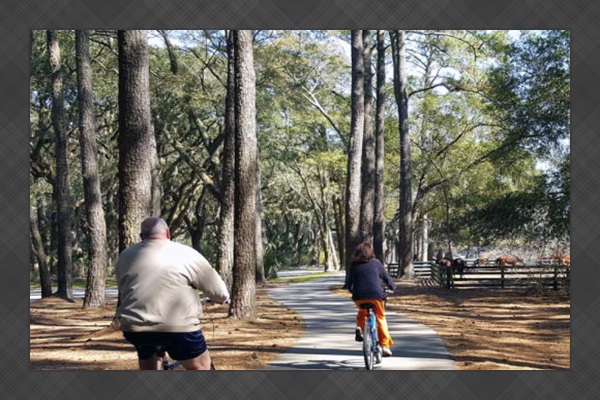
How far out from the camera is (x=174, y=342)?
21.9ft


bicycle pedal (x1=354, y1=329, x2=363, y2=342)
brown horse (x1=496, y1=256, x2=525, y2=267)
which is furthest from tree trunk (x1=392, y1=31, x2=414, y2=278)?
bicycle pedal (x1=354, y1=329, x2=363, y2=342)

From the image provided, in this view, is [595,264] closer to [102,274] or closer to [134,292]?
[134,292]

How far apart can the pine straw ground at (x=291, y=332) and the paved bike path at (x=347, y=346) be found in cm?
24

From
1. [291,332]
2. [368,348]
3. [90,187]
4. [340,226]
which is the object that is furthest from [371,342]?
[340,226]

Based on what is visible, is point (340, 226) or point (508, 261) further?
point (340, 226)

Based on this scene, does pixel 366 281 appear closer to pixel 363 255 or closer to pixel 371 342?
pixel 363 255

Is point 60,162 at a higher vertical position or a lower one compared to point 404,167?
lower

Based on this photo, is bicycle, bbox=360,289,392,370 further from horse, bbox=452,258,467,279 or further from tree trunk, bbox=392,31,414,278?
tree trunk, bbox=392,31,414,278

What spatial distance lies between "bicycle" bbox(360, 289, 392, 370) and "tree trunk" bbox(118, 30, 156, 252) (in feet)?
18.1

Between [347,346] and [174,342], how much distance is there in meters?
6.63

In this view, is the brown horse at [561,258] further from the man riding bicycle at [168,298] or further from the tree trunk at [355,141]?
the man riding bicycle at [168,298]

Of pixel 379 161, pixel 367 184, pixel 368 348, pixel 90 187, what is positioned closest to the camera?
pixel 368 348

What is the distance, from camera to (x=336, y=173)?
185 ft

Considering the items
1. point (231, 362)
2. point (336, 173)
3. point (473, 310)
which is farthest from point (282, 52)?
point (231, 362)
